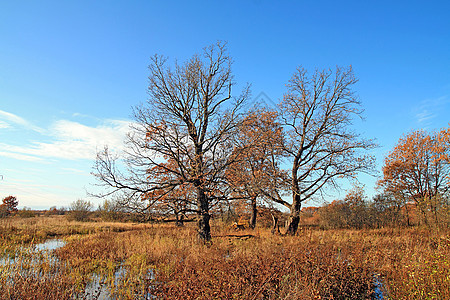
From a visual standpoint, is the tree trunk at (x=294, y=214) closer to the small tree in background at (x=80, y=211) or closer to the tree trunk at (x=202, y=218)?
the tree trunk at (x=202, y=218)

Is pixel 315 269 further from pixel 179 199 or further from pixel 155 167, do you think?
pixel 155 167

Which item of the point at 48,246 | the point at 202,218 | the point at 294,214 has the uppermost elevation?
the point at 294,214

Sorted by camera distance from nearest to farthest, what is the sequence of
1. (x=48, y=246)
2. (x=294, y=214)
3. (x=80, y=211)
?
1. (x=48, y=246)
2. (x=294, y=214)
3. (x=80, y=211)

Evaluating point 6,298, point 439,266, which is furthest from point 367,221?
point 6,298

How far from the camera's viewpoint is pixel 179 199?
12.5 meters

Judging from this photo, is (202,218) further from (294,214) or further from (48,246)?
(48,246)

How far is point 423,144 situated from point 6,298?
36.2m

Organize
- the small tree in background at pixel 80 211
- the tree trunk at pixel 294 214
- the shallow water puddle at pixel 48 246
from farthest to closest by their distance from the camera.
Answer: the small tree in background at pixel 80 211
the tree trunk at pixel 294 214
the shallow water puddle at pixel 48 246

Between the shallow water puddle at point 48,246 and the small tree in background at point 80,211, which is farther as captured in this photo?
the small tree in background at point 80,211

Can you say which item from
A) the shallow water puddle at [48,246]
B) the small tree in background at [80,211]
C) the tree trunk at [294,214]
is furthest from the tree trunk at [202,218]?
the small tree in background at [80,211]

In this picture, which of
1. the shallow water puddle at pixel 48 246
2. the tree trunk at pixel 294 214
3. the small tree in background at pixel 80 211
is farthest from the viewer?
the small tree in background at pixel 80 211

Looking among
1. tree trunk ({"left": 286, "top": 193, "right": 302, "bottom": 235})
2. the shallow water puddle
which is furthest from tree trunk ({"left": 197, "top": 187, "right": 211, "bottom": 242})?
the shallow water puddle

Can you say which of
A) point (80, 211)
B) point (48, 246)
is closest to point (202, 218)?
point (48, 246)

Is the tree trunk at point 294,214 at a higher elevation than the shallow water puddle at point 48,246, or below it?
higher
